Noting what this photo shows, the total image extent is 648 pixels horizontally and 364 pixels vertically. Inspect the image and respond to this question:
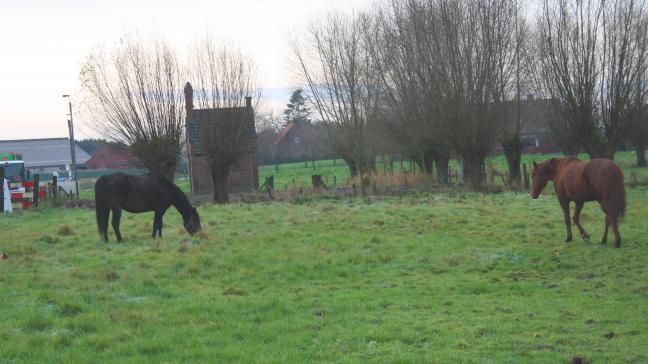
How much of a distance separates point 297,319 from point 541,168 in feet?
30.0

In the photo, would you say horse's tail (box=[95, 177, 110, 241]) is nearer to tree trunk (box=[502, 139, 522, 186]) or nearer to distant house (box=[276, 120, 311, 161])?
tree trunk (box=[502, 139, 522, 186])

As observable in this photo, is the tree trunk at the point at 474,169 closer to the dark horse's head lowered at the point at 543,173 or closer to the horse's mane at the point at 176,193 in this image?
the dark horse's head lowered at the point at 543,173

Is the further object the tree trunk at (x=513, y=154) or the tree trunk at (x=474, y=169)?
the tree trunk at (x=513, y=154)

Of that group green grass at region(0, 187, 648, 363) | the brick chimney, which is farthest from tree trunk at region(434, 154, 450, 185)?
green grass at region(0, 187, 648, 363)

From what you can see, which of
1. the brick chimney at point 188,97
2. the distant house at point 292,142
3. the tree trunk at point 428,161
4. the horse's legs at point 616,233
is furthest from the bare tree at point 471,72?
the distant house at point 292,142

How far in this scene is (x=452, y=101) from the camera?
3061 cm

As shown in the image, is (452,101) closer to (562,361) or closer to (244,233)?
(244,233)

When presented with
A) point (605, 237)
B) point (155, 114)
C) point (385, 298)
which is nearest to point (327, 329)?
point (385, 298)

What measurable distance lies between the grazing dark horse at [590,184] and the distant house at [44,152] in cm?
7649

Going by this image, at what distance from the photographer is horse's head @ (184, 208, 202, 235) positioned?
51.4 ft

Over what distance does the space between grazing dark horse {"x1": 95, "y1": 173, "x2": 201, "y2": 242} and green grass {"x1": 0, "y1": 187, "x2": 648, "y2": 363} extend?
514mm

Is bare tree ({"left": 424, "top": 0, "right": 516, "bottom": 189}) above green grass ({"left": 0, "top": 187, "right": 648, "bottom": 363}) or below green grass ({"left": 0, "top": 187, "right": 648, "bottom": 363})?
above

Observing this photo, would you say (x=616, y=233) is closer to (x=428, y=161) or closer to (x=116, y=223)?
(x=116, y=223)

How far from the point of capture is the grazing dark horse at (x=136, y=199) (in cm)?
1496
